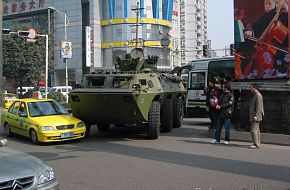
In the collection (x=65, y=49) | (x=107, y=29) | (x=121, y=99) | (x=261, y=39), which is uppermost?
(x=107, y=29)

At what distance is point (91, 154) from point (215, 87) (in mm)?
4957

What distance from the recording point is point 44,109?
45.0 ft

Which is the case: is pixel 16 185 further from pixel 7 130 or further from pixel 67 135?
pixel 7 130

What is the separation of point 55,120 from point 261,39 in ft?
21.6

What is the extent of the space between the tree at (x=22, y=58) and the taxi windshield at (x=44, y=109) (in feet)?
99.5

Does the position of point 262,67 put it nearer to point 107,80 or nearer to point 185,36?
point 107,80

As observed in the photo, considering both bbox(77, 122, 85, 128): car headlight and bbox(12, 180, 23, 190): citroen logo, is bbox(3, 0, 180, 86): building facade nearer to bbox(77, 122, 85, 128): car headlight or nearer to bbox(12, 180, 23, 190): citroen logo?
bbox(77, 122, 85, 128): car headlight

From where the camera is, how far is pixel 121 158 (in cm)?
1027

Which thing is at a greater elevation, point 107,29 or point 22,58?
point 107,29

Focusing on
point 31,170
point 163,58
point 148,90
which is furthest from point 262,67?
point 163,58

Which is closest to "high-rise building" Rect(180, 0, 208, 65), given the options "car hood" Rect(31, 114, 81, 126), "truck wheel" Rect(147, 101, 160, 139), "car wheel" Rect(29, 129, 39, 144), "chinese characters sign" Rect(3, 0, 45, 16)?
"chinese characters sign" Rect(3, 0, 45, 16)

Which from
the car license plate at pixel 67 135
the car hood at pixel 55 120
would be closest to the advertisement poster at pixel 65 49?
the car hood at pixel 55 120

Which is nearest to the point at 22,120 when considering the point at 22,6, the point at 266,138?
the point at 266,138

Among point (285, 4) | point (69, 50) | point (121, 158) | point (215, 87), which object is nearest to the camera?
point (121, 158)
